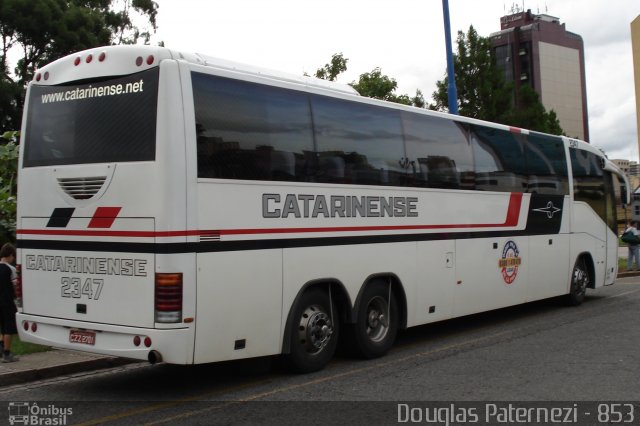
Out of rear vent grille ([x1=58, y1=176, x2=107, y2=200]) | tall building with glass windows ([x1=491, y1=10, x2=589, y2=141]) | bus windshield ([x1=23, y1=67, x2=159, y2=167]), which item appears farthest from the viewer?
tall building with glass windows ([x1=491, y1=10, x2=589, y2=141])

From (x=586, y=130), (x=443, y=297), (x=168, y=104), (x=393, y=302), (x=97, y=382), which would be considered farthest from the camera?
(x=586, y=130)

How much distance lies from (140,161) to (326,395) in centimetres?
295

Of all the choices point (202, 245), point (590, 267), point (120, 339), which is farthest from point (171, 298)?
point (590, 267)

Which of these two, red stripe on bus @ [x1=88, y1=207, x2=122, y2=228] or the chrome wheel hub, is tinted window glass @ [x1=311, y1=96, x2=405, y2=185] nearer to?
the chrome wheel hub

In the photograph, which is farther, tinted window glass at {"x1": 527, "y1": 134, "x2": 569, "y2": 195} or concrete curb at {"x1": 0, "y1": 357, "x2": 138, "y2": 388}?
tinted window glass at {"x1": 527, "y1": 134, "x2": 569, "y2": 195}

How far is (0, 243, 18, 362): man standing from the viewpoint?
851 cm

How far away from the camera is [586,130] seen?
11381 cm

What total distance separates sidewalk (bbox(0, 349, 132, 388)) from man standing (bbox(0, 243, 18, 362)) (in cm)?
21

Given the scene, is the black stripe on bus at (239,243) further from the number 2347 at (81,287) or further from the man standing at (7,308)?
the man standing at (7,308)

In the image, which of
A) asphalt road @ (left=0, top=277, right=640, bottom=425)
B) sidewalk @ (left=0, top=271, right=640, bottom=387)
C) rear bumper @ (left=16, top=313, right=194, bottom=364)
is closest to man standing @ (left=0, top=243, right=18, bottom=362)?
sidewalk @ (left=0, top=271, right=640, bottom=387)

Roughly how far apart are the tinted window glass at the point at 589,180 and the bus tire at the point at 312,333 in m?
7.64

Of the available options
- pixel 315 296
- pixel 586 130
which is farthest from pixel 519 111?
pixel 586 130

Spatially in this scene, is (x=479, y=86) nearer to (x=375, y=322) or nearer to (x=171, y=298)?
(x=375, y=322)

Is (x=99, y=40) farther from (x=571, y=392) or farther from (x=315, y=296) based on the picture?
(x=571, y=392)
